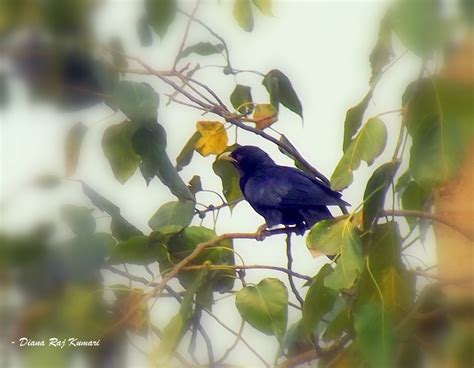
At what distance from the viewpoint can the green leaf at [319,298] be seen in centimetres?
134

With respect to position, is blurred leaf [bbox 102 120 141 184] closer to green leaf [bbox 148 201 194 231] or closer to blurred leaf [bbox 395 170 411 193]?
green leaf [bbox 148 201 194 231]

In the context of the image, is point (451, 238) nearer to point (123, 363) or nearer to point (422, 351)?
point (422, 351)

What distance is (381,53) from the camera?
128 cm

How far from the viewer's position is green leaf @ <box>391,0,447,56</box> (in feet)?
2.92

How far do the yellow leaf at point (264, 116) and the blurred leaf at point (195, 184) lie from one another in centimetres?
18

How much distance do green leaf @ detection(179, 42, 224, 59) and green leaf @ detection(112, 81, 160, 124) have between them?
11 cm

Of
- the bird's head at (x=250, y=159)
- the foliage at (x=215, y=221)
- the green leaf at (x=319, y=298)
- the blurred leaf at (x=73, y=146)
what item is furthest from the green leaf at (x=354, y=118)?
the bird's head at (x=250, y=159)

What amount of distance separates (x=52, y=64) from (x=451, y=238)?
0.62 meters

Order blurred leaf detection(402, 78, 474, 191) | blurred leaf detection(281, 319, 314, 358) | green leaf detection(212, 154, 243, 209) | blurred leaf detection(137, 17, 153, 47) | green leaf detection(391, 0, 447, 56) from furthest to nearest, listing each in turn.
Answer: green leaf detection(212, 154, 243, 209)
blurred leaf detection(281, 319, 314, 358)
blurred leaf detection(137, 17, 153, 47)
blurred leaf detection(402, 78, 474, 191)
green leaf detection(391, 0, 447, 56)

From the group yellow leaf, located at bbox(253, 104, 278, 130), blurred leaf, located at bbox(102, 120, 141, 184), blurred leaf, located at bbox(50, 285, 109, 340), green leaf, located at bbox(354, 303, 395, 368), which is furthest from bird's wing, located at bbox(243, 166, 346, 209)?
blurred leaf, located at bbox(50, 285, 109, 340)

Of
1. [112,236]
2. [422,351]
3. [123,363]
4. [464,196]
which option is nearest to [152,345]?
[123,363]

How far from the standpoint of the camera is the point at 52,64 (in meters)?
1.12

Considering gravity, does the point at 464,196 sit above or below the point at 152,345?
above

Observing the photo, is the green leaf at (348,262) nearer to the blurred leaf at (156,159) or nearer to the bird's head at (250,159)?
the blurred leaf at (156,159)
